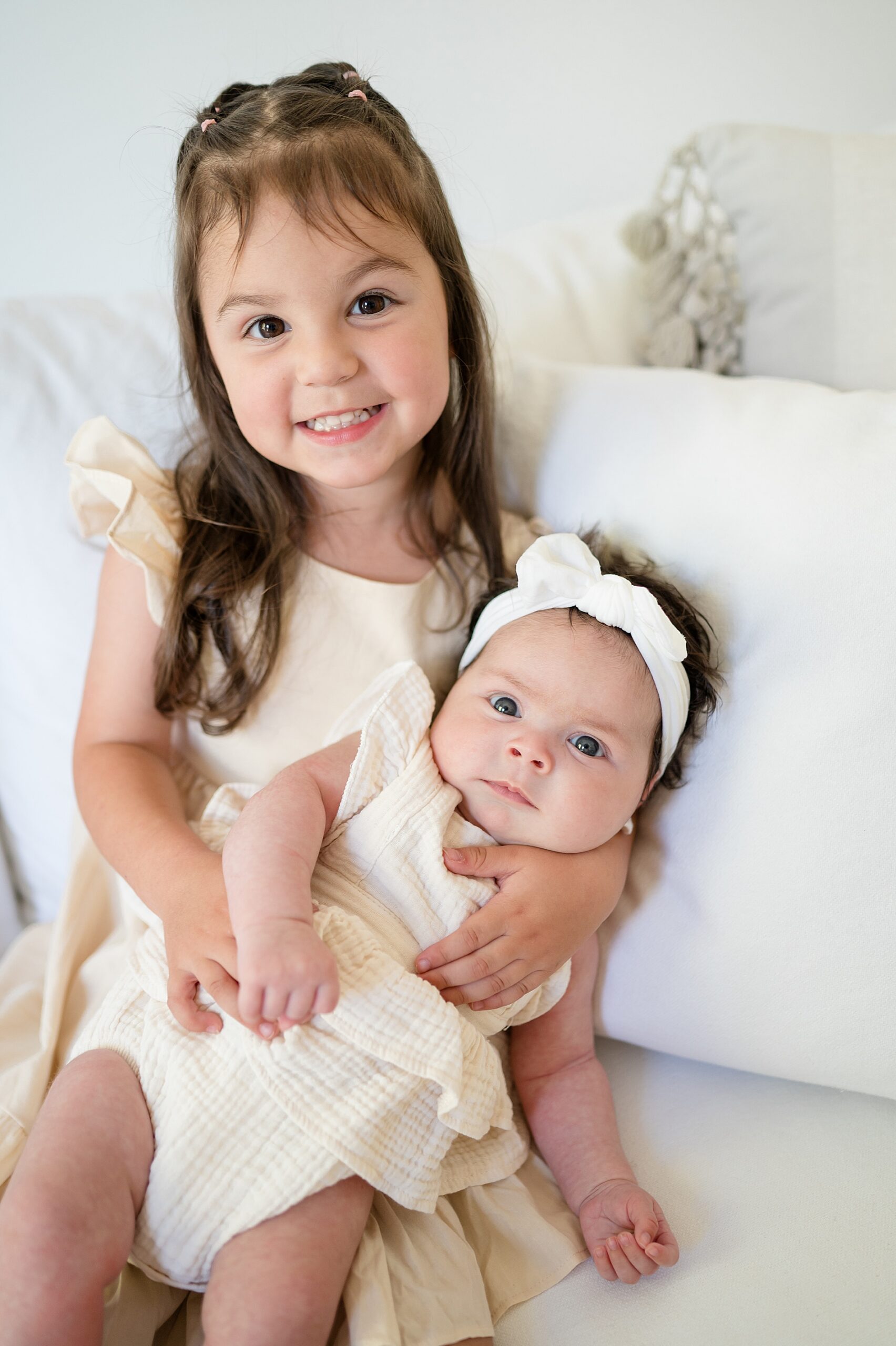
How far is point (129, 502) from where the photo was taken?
946mm

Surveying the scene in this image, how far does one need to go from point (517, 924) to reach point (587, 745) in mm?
178

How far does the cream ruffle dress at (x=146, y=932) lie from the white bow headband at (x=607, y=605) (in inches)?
6.5

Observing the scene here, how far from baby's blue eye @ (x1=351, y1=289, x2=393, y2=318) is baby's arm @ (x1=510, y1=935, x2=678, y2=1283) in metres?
0.66

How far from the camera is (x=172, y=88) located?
1.24 m

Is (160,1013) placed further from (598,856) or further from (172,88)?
(172,88)

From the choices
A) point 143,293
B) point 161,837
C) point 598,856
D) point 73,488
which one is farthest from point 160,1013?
point 143,293

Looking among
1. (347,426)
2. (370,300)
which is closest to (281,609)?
(347,426)

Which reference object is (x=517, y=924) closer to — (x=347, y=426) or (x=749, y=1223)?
(x=749, y=1223)

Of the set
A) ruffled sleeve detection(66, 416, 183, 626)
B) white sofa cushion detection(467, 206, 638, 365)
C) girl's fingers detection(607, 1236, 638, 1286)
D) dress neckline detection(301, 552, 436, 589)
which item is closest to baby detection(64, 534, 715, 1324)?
girl's fingers detection(607, 1236, 638, 1286)

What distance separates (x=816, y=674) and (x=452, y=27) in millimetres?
1082

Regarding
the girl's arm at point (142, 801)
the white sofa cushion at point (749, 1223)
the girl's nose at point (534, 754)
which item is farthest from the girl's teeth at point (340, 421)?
the white sofa cushion at point (749, 1223)

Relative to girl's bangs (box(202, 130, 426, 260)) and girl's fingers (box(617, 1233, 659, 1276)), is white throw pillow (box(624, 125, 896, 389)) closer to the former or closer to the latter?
girl's bangs (box(202, 130, 426, 260))

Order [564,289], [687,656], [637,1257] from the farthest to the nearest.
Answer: [564,289], [687,656], [637,1257]

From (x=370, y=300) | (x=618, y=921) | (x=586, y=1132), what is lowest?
(x=586, y=1132)
